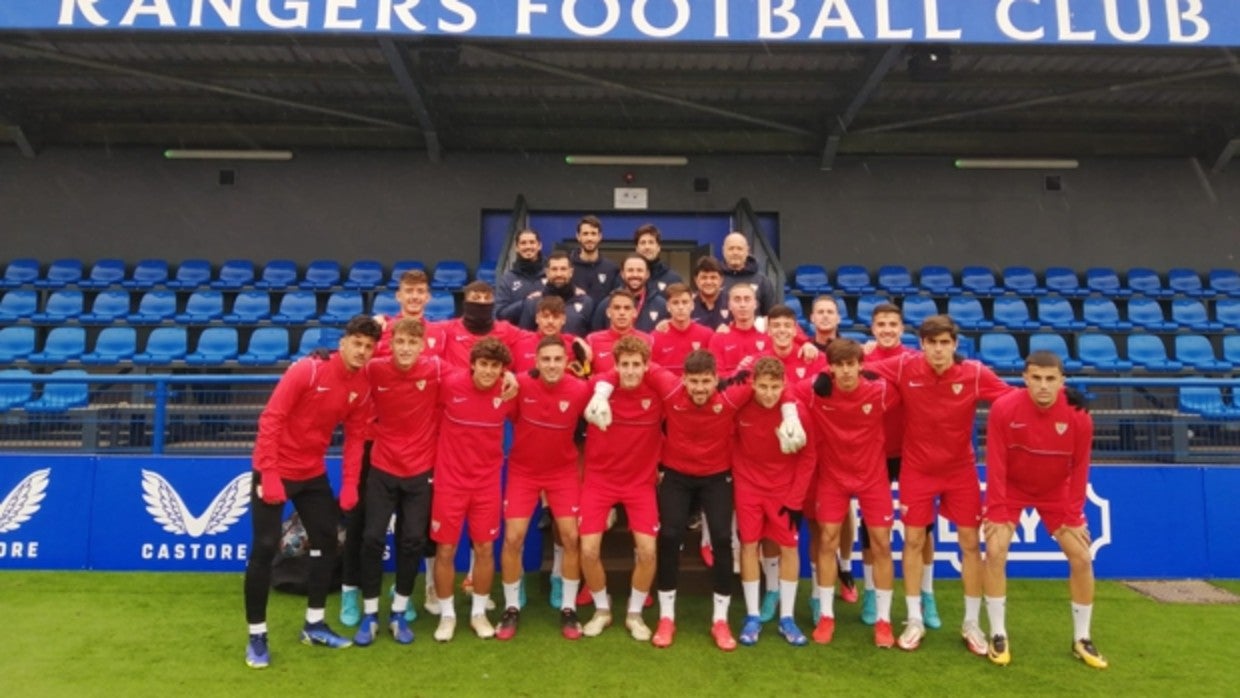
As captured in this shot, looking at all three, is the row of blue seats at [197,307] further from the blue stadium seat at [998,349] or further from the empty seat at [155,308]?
the blue stadium seat at [998,349]

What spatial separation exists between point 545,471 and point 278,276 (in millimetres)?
8574

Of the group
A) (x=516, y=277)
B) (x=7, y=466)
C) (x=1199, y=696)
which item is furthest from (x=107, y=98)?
(x=1199, y=696)

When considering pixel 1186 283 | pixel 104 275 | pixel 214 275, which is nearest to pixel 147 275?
pixel 104 275

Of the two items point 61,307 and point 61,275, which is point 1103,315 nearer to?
point 61,307

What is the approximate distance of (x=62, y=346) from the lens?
9.91 m

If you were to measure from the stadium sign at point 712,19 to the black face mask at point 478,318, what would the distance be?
4.82m

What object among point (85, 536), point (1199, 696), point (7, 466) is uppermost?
point (7, 466)

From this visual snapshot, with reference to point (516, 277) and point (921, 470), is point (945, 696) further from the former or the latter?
point (516, 277)

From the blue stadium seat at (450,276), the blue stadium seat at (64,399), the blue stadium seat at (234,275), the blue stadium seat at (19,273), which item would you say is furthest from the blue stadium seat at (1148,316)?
the blue stadium seat at (19,273)

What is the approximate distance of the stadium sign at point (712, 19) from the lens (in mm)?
8406

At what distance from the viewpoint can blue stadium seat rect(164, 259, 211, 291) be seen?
1116cm

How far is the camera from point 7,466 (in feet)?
19.9

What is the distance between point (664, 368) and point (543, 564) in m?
1.81

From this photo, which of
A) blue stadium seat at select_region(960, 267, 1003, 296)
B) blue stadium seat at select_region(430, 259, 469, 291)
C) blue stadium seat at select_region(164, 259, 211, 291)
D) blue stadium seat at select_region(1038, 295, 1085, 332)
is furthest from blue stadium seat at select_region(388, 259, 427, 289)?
blue stadium seat at select_region(1038, 295, 1085, 332)
